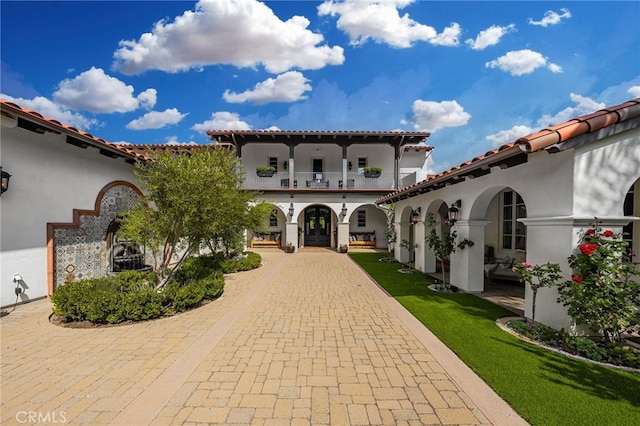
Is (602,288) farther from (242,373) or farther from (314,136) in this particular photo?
(314,136)

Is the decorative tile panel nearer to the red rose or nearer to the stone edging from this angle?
the stone edging

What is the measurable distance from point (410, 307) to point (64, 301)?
6.94 m

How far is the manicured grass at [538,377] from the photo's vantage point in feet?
9.20

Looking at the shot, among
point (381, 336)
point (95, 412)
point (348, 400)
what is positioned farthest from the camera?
point (381, 336)

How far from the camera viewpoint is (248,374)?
3.55 m

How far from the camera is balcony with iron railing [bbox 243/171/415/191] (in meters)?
18.2

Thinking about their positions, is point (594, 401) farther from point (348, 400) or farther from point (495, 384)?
point (348, 400)

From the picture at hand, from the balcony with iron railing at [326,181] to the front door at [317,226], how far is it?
2632mm

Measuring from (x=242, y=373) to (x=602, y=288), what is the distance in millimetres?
5177

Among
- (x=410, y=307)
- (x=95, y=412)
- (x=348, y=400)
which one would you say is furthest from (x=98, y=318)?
(x=410, y=307)

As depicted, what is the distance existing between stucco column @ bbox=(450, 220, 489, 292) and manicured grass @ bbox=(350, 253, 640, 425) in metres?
1.79

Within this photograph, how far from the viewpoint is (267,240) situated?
63.4 feet

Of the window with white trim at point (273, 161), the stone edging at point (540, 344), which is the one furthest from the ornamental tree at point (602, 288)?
the window with white trim at point (273, 161)

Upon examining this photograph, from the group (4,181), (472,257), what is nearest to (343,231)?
(472,257)
